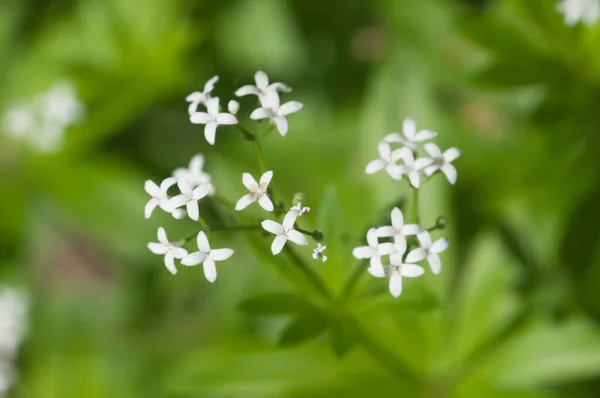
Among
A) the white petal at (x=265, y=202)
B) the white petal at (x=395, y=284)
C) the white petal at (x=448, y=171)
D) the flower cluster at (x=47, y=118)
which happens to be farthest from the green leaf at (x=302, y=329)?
the flower cluster at (x=47, y=118)

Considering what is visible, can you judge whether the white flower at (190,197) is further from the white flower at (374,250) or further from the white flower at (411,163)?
the white flower at (411,163)

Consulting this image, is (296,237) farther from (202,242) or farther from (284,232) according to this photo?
(202,242)

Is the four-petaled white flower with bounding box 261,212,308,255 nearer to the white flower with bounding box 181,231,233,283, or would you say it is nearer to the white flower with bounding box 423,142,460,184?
the white flower with bounding box 181,231,233,283

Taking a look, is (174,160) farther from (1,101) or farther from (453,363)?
(453,363)

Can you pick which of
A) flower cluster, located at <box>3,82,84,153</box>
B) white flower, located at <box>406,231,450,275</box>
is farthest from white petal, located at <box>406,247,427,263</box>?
flower cluster, located at <box>3,82,84,153</box>

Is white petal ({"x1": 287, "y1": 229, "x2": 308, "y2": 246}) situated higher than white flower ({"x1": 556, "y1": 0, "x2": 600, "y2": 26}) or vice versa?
white flower ({"x1": 556, "y1": 0, "x2": 600, "y2": 26})

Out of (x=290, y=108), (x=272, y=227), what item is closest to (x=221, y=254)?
(x=272, y=227)
